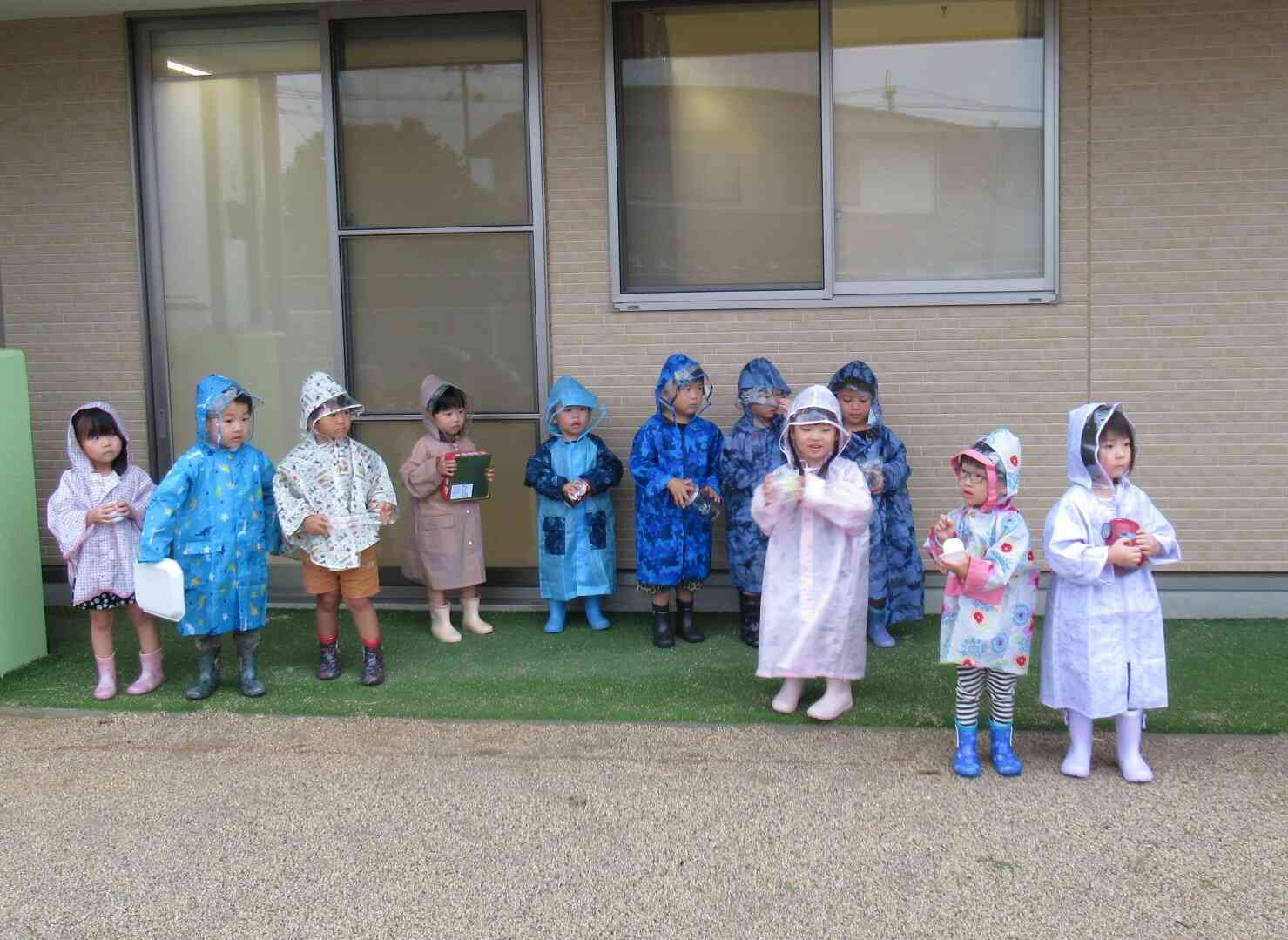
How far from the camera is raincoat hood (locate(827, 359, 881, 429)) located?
6.83 metres

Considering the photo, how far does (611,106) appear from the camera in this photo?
299 inches

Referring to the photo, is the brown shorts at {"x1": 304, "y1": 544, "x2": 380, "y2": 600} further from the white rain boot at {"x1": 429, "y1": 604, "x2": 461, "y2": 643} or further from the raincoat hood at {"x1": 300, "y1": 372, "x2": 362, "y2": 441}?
the white rain boot at {"x1": 429, "y1": 604, "x2": 461, "y2": 643}

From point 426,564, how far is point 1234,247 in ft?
15.7

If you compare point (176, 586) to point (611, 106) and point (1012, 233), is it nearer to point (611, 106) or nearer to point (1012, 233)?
point (611, 106)

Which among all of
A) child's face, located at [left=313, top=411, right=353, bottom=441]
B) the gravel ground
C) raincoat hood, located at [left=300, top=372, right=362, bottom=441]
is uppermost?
raincoat hood, located at [left=300, top=372, right=362, bottom=441]

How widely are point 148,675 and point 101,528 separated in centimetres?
74

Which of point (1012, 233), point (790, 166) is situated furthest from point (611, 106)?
point (1012, 233)

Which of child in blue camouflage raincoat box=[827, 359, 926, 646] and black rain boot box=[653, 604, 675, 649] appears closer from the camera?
child in blue camouflage raincoat box=[827, 359, 926, 646]

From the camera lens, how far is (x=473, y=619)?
7.44 meters

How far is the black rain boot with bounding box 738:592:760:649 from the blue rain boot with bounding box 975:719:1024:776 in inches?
80.5

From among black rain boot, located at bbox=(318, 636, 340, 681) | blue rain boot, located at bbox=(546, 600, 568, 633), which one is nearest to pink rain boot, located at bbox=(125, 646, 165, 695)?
black rain boot, located at bbox=(318, 636, 340, 681)

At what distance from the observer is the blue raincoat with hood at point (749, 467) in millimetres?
6871

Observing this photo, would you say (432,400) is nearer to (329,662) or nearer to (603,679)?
(329,662)

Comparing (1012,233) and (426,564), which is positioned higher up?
(1012,233)
